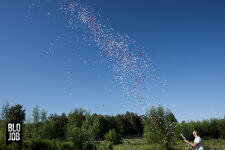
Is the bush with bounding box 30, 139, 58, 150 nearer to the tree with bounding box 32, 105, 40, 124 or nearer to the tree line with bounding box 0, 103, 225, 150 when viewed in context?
the tree line with bounding box 0, 103, 225, 150

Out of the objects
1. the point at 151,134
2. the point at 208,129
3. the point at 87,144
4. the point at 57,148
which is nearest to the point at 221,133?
the point at 208,129

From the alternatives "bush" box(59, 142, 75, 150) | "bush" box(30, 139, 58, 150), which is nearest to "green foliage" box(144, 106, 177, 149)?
"bush" box(59, 142, 75, 150)

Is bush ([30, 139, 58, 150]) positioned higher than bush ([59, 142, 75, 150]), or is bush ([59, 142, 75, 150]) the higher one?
bush ([30, 139, 58, 150])

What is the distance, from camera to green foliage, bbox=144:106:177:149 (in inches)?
747

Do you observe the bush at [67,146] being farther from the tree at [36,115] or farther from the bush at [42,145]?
the tree at [36,115]

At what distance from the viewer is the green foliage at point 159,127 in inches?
747

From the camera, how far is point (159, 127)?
65.1 feet

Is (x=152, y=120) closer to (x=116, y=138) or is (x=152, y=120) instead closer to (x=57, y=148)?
(x=57, y=148)

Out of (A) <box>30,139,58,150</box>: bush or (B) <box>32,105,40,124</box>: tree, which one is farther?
(B) <box>32,105,40,124</box>: tree

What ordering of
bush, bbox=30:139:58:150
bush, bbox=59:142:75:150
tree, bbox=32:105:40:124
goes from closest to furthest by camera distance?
bush, bbox=30:139:58:150, bush, bbox=59:142:75:150, tree, bbox=32:105:40:124

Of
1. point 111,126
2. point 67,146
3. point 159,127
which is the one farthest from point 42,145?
point 111,126

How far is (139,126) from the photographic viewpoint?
73.6m

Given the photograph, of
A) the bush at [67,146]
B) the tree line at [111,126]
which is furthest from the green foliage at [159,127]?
the bush at [67,146]

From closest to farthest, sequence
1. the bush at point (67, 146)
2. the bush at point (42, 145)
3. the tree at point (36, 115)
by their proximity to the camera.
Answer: the bush at point (42, 145), the bush at point (67, 146), the tree at point (36, 115)
